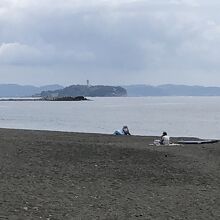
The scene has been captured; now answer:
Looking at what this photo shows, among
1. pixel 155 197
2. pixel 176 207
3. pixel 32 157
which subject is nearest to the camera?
pixel 176 207

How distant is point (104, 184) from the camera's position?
1420 centimetres

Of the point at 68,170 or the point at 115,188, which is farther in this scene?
the point at 68,170

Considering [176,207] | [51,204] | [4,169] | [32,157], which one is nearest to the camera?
[51,204]

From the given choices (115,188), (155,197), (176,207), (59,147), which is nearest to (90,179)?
(115,188)

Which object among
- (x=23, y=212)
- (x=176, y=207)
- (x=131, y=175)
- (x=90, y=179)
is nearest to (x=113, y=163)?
(x=131, y=175)

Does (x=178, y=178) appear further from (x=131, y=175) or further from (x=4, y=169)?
(x=4, y=169)

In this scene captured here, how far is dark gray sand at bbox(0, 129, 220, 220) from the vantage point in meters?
11.0

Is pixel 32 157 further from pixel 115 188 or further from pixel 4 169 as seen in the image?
pixel 115 188

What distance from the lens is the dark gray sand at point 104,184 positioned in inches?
433

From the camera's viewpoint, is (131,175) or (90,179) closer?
(90,179)

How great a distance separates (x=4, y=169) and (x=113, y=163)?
4595 mm

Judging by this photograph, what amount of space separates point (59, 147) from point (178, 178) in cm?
704

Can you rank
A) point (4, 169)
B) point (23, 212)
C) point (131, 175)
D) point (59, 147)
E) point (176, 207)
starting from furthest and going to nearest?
point (59, 147)
point (131, 175)
point (4, 169)
point (176, 207)
point (23, 212)

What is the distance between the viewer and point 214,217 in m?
11.3
